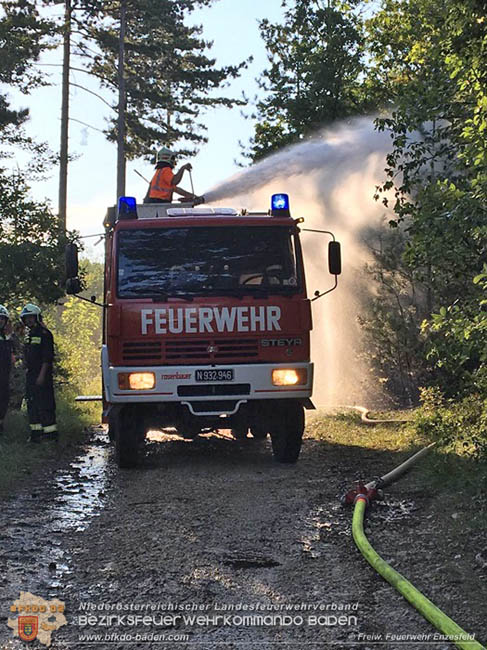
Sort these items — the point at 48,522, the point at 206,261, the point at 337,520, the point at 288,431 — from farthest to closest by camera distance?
the point at 288,431 → the point at 206,261 → the point at 48,522 → the point at 337,520

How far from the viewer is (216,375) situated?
8.63 metres

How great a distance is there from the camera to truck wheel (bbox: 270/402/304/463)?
29.6 feet

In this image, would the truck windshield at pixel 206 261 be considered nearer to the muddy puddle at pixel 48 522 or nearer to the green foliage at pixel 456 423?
the muddy puddle at pixel 48 522

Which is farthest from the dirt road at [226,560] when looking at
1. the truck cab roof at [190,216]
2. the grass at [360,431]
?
the truck cab roof at [190,216]

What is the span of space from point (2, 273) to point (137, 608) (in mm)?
11004

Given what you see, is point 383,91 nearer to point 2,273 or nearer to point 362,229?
point 362,229

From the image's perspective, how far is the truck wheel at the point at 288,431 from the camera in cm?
901

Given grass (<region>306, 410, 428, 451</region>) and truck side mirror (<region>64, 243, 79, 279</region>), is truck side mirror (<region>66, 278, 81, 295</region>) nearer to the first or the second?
truck side mirror (<region>64, 243, 79, 279</region>)

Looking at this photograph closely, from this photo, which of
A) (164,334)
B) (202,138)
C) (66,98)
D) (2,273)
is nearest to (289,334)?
(164,334)

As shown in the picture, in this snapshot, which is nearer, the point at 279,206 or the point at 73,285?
the point at 73,285
